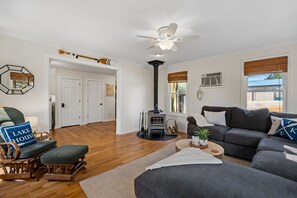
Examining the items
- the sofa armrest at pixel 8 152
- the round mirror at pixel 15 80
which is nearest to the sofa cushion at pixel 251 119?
the sofa armrest at pixel 8 152

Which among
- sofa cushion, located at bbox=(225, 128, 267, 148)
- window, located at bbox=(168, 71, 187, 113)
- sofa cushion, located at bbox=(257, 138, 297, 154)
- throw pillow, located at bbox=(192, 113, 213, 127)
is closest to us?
sofa cushion, located at bbox=(257, 138, 297, 154)

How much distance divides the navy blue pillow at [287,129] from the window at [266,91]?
0.90 meters

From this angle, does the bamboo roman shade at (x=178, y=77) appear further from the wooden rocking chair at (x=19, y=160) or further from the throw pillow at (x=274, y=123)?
the wooden rocking chair at (x=19, y=160)

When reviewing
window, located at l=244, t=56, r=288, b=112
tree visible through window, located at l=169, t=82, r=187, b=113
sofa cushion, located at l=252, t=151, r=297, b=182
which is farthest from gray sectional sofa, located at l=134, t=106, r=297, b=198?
tree visible through window, located at l=169, t=82, r=187, b=113

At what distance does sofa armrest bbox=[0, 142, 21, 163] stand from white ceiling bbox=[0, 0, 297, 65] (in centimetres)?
187

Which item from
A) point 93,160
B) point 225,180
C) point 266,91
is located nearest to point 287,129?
point 266,91

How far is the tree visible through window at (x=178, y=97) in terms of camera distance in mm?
4770

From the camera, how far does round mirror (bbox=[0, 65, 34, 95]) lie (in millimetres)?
2482

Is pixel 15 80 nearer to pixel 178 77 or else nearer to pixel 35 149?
pixel 35 149

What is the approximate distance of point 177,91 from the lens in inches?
195

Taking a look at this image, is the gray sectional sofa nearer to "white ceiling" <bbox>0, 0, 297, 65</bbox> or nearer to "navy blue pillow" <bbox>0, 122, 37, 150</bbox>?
"white ceiling" <bbox>0, 0, 297, 65</bbox>

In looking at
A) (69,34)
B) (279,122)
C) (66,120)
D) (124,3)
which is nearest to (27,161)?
(69,34)

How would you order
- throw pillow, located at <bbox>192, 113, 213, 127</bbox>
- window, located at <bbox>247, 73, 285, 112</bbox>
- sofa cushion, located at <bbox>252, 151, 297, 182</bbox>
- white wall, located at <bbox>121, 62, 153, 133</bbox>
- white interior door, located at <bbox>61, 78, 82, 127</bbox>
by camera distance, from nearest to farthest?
sofa cushion, located at <bbox>252, 151, 297, 182</bbox>, window, located at <bbox>247, 73, 285, 112</bbox>, throw pillow, located at <bbox>192, 113, 213, 127</bbox>, white wall, located at <bbox>121, 62, 153, 133</bbox>, white interior door, located at <bbox>61, 78, 82, 127</bbox>

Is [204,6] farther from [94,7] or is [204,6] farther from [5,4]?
[5,4]
